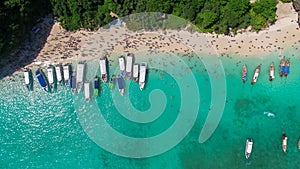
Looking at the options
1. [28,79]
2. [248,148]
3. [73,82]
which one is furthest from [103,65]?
[248,148]

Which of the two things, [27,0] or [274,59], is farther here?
[274,59]

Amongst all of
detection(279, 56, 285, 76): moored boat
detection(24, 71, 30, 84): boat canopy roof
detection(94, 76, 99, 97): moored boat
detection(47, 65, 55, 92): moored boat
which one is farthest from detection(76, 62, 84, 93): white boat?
detection(279, 56, 285, 76): moored boat

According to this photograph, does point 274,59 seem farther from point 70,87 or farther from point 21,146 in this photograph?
point 21,146

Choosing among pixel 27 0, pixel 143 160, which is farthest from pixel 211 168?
pixel 27 0

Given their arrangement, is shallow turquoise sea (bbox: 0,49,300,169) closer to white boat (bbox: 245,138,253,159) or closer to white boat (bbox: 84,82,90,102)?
white boat (bbox: 245,138,253,159)

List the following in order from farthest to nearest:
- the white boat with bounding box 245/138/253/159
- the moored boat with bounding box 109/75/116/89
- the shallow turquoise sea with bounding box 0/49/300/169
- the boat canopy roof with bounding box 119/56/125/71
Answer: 1. the moored boat with bounding box 109/75/116/89
2. the boat canopy roof with bounding box 119/56/125/71
3. the shallow turquoise sea with bounding box 0/49/300/169
4. the white boat with bounding box 245/138/253/159

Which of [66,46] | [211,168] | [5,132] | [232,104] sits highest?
[66,46]

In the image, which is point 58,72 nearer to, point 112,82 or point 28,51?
point 28,51
